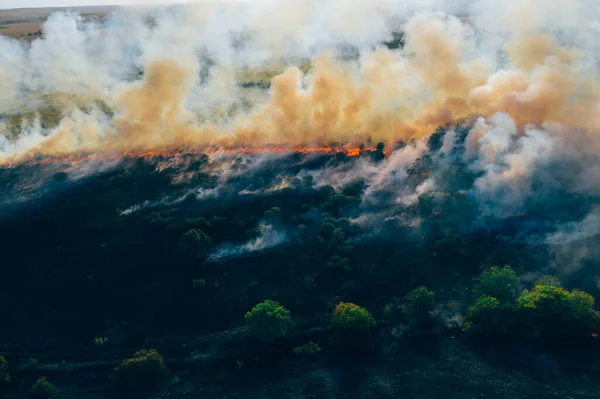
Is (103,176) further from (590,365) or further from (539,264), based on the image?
(590,365)

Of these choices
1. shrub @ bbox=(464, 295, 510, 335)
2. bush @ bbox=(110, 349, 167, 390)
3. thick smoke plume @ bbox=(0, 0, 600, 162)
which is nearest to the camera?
bush @ bbox=(110, 349, 167, 390)

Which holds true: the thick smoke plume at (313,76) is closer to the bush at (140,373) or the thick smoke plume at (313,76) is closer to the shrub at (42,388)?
the bush at (140,373)

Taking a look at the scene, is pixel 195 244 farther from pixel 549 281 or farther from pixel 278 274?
pixel 549 281

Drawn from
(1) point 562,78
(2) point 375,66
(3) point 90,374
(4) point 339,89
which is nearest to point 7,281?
(3) point 90,374

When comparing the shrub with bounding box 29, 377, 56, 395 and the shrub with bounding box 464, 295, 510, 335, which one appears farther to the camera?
the shrub with bounding box 464, 295, 510, 335

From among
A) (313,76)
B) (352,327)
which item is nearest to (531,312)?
(352,327)

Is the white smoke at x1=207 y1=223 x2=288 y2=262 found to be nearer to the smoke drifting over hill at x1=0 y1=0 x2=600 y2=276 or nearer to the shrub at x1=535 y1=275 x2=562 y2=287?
the smoke drifting over hill at x1=0 y1=0 x2=600 y2=276

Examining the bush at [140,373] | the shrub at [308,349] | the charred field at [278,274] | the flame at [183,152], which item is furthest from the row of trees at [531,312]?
the flame at [183,152]

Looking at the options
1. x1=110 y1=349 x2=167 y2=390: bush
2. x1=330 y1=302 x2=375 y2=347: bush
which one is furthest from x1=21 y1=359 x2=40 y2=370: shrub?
x1=330 y1=302 x2=375 y2=347: bush
